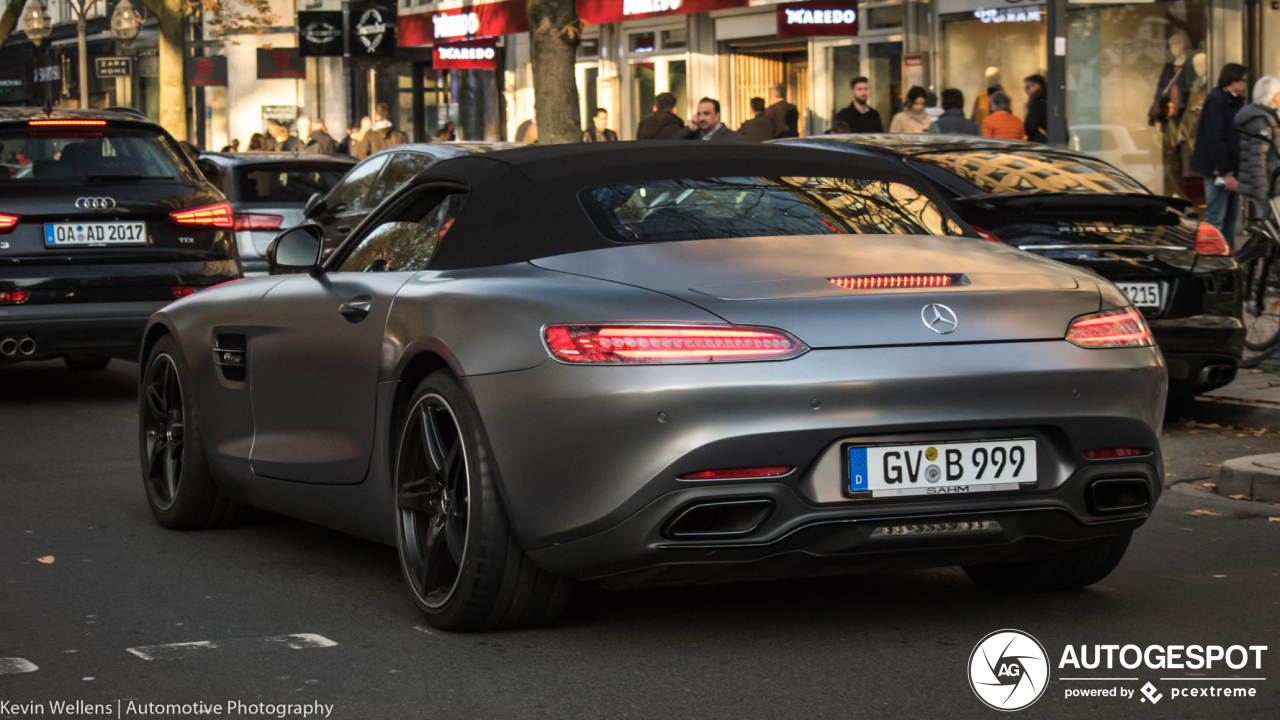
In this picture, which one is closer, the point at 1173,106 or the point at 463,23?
the point at 1173,106

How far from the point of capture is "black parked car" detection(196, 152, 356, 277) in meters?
15.6

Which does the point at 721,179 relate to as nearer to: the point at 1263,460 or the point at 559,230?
the point at 559,230

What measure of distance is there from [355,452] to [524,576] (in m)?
0.96

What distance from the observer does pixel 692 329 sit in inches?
173

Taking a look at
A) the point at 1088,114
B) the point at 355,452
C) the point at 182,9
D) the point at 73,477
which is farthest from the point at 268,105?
the point at 355,452

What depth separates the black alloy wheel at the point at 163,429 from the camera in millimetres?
6836

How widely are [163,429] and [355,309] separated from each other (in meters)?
1.84

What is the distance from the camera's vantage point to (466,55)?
3441 cm

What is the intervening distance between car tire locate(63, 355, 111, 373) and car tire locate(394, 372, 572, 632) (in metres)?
8.80

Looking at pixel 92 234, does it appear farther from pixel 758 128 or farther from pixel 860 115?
pixel 860 115

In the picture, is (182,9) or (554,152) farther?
(182,9)

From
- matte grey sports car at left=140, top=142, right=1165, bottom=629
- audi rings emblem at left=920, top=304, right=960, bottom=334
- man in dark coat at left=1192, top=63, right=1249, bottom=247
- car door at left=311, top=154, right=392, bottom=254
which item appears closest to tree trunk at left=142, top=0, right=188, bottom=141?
car door at left=311, top=154, right=392, bottom=254

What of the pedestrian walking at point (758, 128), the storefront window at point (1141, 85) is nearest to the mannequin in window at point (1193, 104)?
the storefront window at point (1141, 85)

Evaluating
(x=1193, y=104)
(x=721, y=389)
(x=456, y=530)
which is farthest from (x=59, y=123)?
(x=1193, y=104)
